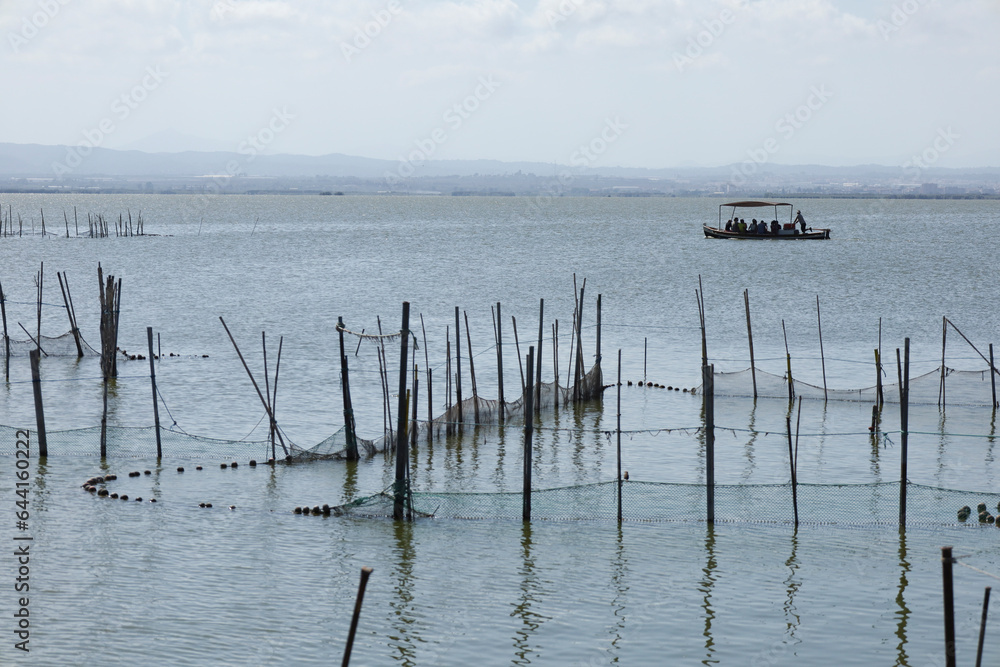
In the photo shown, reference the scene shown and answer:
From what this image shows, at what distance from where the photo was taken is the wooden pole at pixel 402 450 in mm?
14234

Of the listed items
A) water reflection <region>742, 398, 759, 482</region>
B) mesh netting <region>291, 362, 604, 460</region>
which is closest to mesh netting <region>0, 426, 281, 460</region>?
mesh netting <region>291, 362, 604, 460</region>

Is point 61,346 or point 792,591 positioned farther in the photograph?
point 61,346

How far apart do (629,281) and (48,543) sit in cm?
4058

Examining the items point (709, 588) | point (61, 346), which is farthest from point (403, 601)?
point (61, 346)

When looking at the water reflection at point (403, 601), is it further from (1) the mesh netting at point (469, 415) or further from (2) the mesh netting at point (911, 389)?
(2) the mesh netting at point (911, 389)

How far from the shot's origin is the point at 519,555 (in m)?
13.8

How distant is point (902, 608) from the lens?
12203 millimetres

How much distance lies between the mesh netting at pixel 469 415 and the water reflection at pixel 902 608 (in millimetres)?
6789

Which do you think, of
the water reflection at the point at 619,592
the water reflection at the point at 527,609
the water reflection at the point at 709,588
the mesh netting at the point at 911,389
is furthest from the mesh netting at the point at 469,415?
the water reflection at the point at 709,588

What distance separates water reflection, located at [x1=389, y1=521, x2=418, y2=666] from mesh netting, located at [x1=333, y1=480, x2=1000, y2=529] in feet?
1.94

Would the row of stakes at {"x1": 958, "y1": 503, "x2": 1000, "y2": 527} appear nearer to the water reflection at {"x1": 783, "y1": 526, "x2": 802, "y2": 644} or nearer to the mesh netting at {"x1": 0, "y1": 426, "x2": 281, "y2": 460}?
the water reflection at {"x1": 783, "y1": 526, "x2": 802, "y2": 644}

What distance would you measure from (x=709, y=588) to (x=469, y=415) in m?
8.19

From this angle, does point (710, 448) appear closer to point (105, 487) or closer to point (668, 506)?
point (668, 506)

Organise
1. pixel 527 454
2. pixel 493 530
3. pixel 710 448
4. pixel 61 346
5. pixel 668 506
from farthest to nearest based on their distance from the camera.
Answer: pixel 61 346
pixel 668 506
pixel 493 530
pixel 527 454
pixel 710 448
